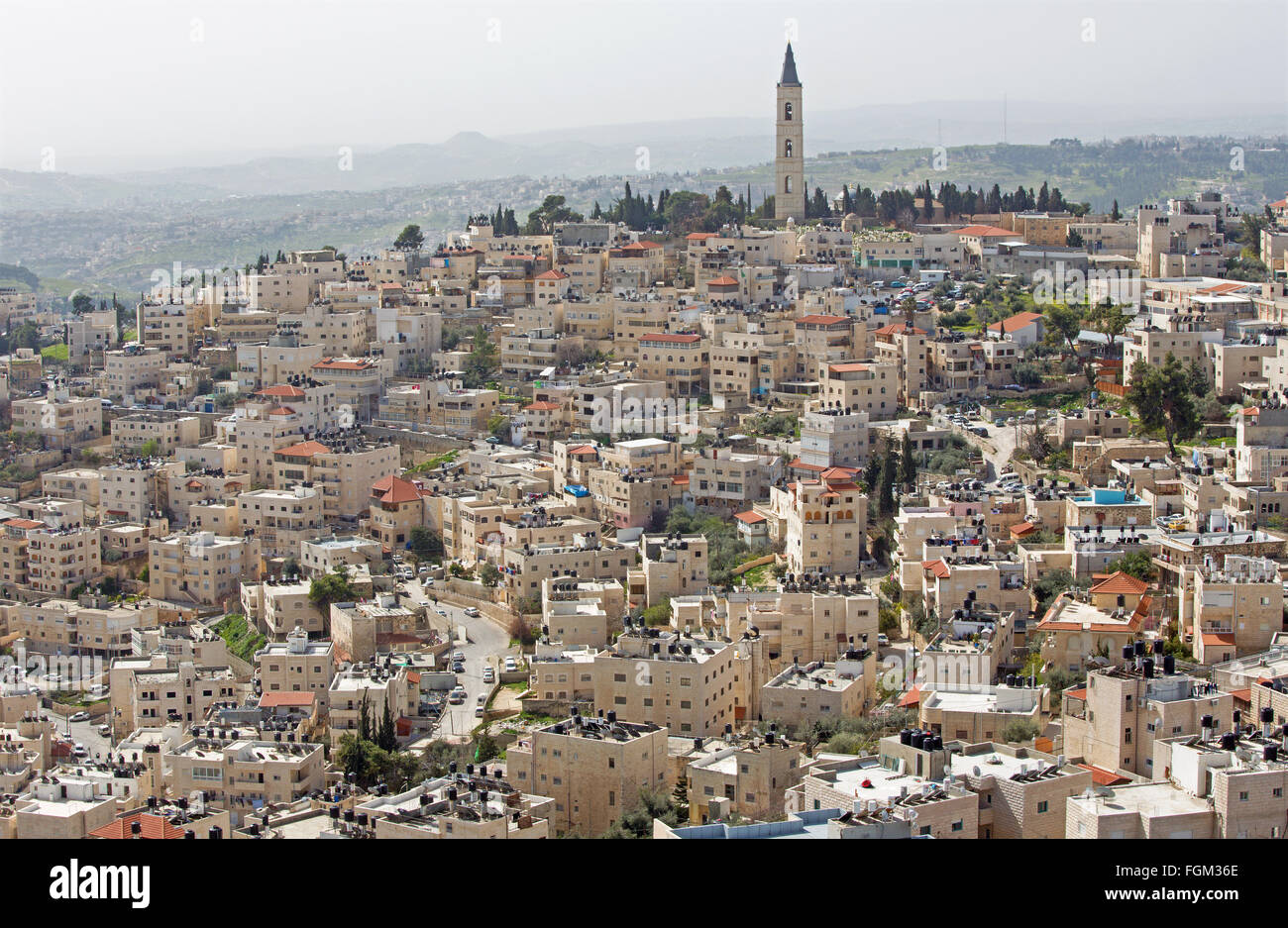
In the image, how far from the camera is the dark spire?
41969 millimetres

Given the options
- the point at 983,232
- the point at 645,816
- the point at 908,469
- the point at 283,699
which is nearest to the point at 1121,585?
the point at 908,469

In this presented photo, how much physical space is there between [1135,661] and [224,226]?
3311 inches

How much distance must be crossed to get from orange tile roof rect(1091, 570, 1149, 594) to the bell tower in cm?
2427

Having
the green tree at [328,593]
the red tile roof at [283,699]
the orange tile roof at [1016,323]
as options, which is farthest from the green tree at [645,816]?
the orange tile roof at [1016,323]

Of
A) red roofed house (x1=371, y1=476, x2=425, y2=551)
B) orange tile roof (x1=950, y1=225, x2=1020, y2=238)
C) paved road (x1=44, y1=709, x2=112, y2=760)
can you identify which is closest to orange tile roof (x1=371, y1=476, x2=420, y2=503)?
red roofed house (x1=371, y1=476, x2=425, y2=551)

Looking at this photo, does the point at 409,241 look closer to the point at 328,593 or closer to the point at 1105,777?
the point at 328,593

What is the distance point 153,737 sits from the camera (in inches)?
770

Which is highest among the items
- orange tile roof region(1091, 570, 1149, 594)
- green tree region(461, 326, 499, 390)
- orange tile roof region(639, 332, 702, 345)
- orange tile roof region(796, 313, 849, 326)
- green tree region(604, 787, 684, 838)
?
orange tile roof region(796, 313, 849, 326)

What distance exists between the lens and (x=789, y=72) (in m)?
42.1

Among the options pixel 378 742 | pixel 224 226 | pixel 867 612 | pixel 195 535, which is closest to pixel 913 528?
pixel 867 612

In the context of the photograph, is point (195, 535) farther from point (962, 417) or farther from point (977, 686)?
point (977, 686)

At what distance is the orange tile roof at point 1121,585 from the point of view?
18.0 meters

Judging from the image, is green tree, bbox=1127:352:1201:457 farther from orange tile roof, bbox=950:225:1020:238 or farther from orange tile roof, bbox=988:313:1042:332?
orange tile roof, bbox=950:225:1020:238

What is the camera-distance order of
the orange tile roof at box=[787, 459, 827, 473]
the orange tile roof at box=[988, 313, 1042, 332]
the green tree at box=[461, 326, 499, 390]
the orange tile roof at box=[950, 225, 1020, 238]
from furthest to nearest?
the orange tile roof at box=[950, 225, 1020, 238] < the green tree at box=[461, 326, 499, 390] < the orange tile roof at box=[988, 313, 1042, 332] < the orange tile roof at box=[787, 459, 827, 473]
